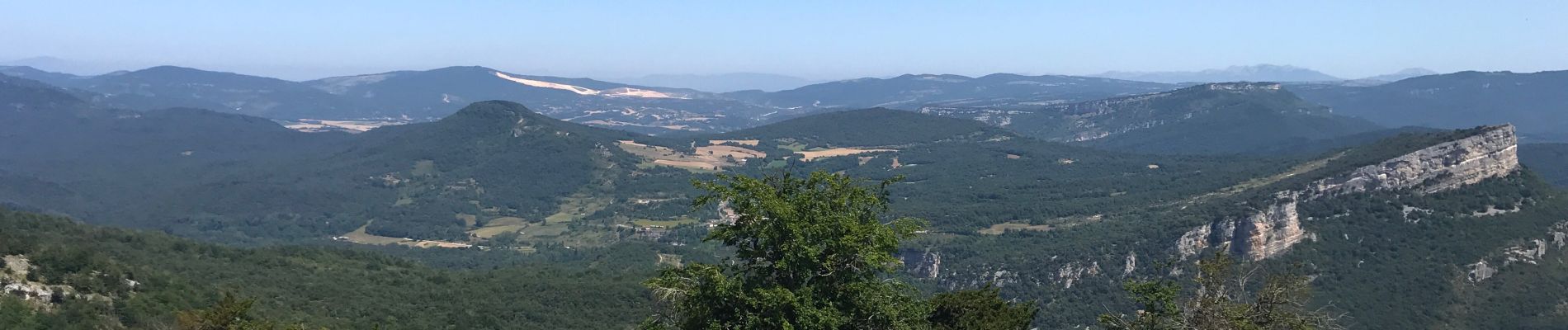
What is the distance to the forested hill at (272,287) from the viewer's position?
121 feet

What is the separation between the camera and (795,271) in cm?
2445

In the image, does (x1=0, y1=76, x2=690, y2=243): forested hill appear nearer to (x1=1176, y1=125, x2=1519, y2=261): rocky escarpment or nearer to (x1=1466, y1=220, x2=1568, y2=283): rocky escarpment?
(x1=1176, y1=125, x2=1519, y2=261): rocky escarpment

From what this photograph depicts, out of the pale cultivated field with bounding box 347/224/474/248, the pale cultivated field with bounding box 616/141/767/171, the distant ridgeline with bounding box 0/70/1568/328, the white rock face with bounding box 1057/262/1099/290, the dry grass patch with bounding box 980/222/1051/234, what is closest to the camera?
the distant ridgeline with bounding box 0/70/1568/328

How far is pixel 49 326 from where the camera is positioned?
3362 cm

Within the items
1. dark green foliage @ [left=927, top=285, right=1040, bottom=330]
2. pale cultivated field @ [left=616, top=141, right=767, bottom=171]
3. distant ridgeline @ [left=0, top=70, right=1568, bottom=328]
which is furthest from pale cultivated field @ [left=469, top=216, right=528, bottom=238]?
dark green foliage @ [left=927, top=285, right=1040, bottom=330]

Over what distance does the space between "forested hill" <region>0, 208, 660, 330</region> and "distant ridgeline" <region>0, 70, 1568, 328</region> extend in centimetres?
23

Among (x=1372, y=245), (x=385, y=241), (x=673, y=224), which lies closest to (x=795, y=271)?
(x=1372, y=245)

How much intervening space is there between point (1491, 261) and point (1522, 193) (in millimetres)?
16832

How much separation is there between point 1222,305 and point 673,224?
110 metres

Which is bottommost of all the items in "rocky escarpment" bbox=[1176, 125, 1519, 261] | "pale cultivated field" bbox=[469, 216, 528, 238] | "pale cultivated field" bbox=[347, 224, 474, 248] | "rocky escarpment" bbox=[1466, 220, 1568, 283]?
"pale cultivated field" bbox=[469, 216, 528, 238]

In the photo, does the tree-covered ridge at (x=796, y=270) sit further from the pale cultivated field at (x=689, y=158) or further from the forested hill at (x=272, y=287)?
the pale cultivated field at (x=689, y=158)

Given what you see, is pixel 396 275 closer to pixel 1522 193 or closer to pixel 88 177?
pixel 1522 193

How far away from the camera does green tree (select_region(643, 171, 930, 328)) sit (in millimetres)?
→ 23562

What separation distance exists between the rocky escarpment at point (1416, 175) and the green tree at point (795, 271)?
239ft
